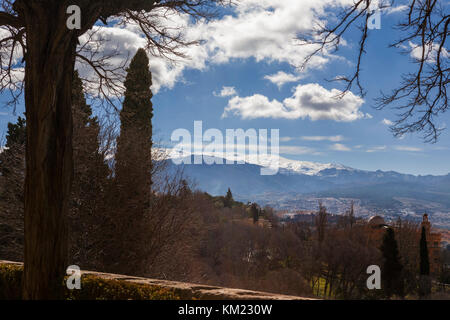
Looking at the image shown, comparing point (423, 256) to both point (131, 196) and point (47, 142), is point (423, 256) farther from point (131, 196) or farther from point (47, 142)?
point (47, 142)

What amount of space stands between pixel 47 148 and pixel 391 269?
106ft

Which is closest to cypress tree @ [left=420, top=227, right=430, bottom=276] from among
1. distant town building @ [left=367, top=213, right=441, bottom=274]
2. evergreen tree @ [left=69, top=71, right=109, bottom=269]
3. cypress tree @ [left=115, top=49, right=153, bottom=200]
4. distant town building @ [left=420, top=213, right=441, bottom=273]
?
distant town building @ [left=367, top=213, right=441, bottom=274]

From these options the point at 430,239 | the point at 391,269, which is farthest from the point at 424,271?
the point at 430,239

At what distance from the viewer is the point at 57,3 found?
4.88 meters

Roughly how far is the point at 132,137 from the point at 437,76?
901cm

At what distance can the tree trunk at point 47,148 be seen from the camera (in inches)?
179

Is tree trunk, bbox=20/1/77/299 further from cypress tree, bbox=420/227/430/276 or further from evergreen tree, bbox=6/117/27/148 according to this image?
cypress tree, bbox=420/227/430/276

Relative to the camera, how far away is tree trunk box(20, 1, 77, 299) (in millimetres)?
4539

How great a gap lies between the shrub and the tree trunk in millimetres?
318
